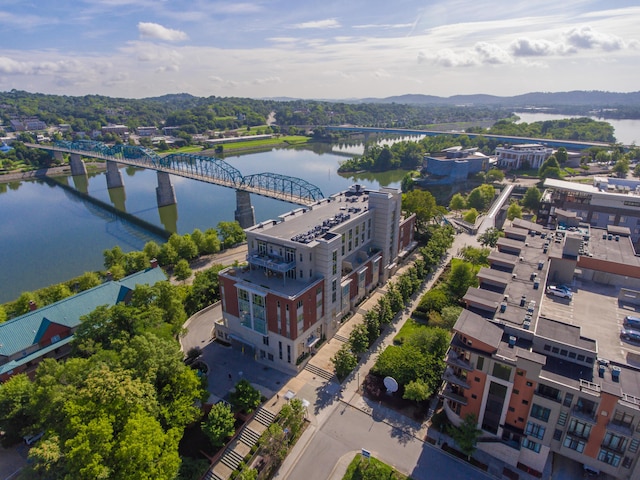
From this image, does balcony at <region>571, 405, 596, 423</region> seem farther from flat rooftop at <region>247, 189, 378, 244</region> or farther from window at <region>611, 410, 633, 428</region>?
flat rooftop at <region>247, 189, 378, 244</region>

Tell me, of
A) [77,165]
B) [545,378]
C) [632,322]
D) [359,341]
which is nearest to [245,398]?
[359,341]

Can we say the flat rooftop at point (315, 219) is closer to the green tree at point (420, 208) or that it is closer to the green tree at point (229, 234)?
the green tree at point (420, 208)

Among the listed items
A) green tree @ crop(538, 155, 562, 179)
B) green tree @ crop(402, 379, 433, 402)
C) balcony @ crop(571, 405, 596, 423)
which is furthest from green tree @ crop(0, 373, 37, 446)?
green tree @ crop(538, 155, 562, 179)

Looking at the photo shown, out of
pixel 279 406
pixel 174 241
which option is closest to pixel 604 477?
pixel 279 406

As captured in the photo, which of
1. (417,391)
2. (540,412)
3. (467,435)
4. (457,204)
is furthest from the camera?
(457,204)

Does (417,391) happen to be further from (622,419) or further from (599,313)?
(599,313)

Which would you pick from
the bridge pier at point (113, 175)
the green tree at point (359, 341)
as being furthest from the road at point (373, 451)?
the bridge pier at point (113, 175)
